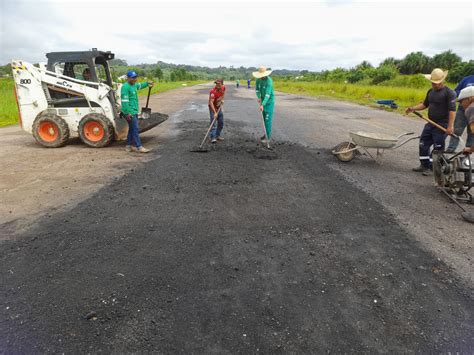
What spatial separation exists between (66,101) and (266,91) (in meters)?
4.97

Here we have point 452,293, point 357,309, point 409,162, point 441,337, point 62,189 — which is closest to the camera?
point 441,337

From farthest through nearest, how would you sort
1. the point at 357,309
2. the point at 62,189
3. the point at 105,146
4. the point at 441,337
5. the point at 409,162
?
the point at 105,146 → the point at 409,162 → the point at 62,189 → the point at 357,309 → the point at 441,337

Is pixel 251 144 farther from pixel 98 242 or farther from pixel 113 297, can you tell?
pixel 113 297

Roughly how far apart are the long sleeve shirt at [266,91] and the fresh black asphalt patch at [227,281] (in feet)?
12.3

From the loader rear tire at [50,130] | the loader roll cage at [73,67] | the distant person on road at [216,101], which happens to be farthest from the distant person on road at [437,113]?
the loader rear tire at [50,130]

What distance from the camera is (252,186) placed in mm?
5422

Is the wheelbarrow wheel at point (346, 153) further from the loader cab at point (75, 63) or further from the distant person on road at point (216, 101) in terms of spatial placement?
the loader cab at point (75, 63)

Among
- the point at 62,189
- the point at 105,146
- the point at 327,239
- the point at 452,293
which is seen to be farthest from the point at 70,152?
the point at 452,293

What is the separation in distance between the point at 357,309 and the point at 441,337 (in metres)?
0.61

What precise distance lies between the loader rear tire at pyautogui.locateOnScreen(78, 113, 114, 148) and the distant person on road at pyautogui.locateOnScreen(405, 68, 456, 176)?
268 inches

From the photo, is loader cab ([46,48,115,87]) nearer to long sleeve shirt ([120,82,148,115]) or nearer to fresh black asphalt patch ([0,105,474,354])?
long sleeve shirt ([120,82,148,115])

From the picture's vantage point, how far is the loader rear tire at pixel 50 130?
783cm

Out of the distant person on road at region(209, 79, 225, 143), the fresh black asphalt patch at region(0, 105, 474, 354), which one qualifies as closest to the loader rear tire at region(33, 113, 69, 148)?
the distant person on road at region(209, 79, 225, 143)

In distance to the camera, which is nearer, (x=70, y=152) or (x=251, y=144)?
(x=70, y=152)
